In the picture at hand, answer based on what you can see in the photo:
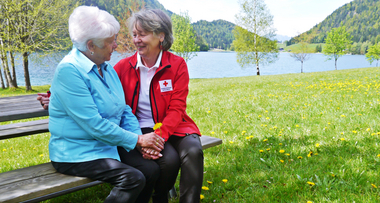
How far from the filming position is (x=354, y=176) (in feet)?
10.2

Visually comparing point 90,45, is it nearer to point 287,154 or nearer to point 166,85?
point 166,85

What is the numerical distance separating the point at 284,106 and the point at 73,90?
607cm

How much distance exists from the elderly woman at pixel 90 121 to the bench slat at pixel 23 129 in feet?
3.63

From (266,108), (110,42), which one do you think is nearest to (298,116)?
(266,108)

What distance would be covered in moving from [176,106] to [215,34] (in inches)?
6710

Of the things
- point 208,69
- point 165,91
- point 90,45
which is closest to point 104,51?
point 90,45

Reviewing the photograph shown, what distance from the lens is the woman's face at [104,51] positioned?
2.31 meters

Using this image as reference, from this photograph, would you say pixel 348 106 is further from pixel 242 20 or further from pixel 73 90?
pixel 242 20

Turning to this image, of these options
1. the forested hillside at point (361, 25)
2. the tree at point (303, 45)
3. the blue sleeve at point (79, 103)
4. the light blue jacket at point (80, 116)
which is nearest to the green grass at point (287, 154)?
the light blue jacket at point (80, 116)

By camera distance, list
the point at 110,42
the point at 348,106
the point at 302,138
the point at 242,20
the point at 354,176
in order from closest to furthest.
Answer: the point at 110,42 → the point at 354,176 → the point at 302,138 → the point at 348,106 → the point at 242,20

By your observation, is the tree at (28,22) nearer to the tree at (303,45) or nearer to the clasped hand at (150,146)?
the clasped hand at (150,146)

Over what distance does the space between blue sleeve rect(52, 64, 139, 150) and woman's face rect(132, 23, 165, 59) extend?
873 mm

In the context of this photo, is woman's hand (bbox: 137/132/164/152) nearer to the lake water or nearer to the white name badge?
the white name badge

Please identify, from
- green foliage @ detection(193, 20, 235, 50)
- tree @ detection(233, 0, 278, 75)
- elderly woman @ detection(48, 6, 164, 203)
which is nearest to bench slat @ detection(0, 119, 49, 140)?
elderly woman @ detection(48, 6, 164, 203)
